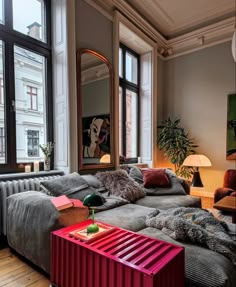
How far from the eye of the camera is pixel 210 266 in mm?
1250

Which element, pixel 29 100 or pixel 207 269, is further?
pixel 29 100

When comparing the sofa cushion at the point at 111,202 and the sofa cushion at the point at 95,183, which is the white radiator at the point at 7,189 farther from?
the sofa cushion at the point at 111,202

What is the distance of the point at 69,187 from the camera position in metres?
2.26

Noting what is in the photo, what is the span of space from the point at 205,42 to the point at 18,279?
501cm

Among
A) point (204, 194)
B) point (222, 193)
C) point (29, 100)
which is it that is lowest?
point (204, 194)

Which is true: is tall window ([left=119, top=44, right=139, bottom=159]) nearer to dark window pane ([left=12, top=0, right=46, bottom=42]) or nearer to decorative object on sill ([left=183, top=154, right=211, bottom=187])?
decorative object on sill ([left=183, top=154, right=211, bottom=187])

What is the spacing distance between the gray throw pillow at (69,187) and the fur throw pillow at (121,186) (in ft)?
1.17

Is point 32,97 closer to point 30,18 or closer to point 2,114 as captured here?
point 2,114

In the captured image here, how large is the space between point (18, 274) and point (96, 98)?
8.15 ft

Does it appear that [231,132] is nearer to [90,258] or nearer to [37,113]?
[37,113]

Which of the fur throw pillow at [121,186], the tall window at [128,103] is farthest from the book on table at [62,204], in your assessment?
the tall window at [128,103]

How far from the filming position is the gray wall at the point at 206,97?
4375 mm

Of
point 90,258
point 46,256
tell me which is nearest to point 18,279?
point 46,256

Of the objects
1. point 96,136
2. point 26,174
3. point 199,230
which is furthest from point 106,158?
point 199,230
